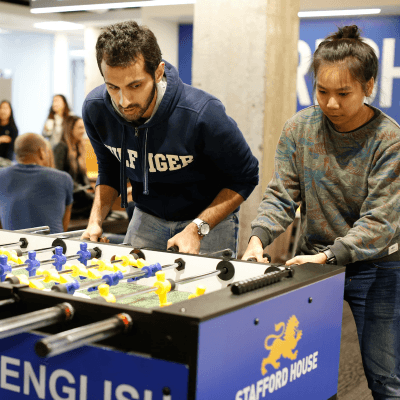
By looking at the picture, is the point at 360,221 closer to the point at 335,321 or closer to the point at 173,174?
the point at 335,321

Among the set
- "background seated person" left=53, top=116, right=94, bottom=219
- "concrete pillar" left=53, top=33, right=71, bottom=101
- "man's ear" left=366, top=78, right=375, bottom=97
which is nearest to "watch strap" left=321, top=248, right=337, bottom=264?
"man's ear" left=366, top=78, right=375, bottom=97

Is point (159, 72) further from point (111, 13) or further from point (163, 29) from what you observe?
point (111, 13)

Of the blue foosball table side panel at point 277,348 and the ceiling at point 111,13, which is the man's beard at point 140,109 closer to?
the blue foosball table side panel at point 277,348

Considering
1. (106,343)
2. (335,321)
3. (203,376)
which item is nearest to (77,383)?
(106,343)

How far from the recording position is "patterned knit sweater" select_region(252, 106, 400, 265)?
5.57 ft

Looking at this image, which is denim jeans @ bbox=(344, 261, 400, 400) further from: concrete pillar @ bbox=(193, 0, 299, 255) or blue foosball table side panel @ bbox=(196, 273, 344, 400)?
concrete pillar @ bbox=(193, 0, 299, 255)

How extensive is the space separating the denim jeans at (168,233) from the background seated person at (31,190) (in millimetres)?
1570

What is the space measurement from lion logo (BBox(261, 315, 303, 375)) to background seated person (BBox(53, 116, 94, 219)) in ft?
15.5

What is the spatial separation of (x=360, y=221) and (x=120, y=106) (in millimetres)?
951

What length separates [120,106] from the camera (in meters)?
2.06

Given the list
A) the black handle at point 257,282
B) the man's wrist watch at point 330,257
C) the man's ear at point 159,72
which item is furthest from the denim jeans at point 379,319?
the man's ear at point 159,72

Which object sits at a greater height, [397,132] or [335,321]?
[397,132]

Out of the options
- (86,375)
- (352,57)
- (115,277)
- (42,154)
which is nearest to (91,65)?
(42,154)

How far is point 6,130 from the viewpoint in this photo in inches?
304
